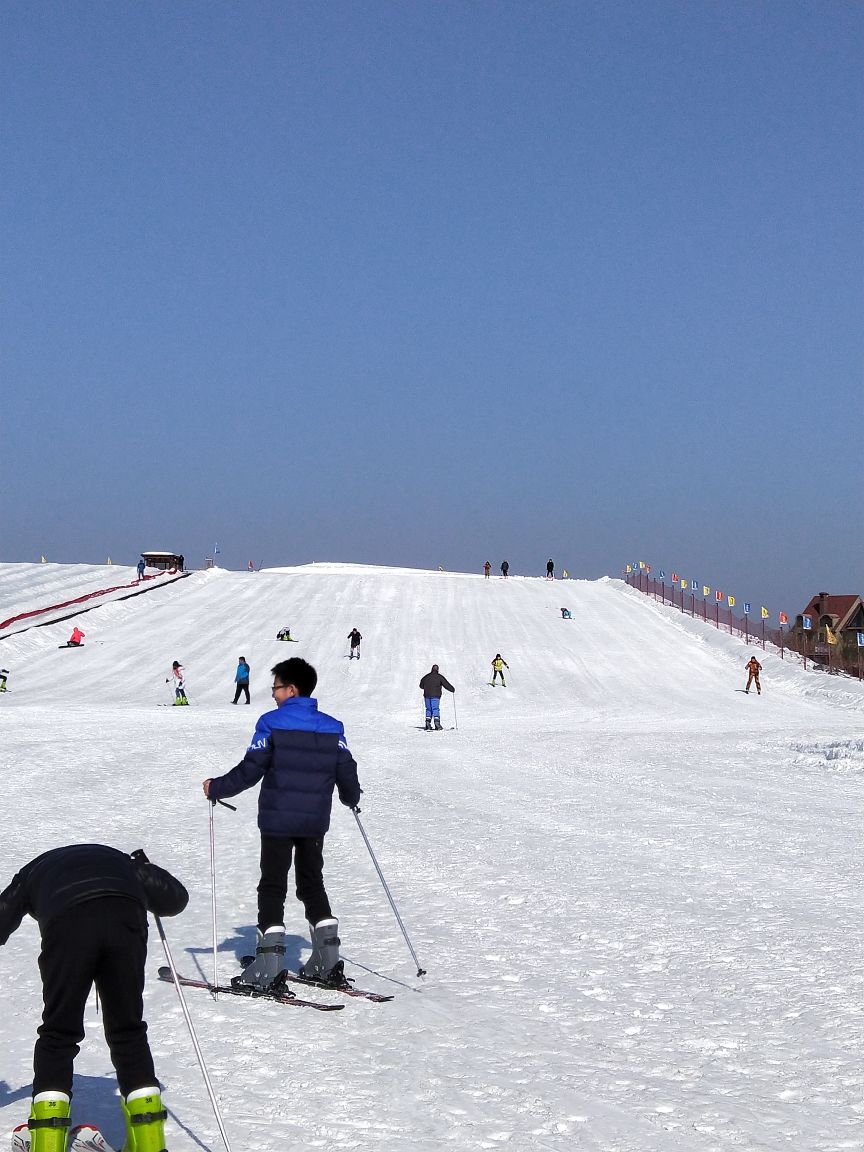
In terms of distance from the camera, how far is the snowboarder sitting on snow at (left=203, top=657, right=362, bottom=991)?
238 inches

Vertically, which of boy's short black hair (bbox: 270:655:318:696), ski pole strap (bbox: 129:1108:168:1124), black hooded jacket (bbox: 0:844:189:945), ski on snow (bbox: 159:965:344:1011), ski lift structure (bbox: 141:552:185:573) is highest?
ski lift structure (bbox: 141:552:185:573)

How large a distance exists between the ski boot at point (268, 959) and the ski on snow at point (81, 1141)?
1.89 metres

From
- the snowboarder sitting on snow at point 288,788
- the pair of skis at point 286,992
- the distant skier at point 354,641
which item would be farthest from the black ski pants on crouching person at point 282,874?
the distant skier at point 354,641

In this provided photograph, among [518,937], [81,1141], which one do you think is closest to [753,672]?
[518,937]

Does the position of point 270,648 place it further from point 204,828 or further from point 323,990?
point 323,990

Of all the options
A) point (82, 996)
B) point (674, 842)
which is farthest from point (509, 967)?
point (674, 842)

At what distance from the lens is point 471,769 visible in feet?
58.0

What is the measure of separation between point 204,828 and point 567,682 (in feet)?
88.7

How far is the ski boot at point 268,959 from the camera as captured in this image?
613 cm

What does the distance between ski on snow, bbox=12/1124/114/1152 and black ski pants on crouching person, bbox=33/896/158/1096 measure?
0.37m

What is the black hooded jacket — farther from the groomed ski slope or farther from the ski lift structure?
the ski lift structure

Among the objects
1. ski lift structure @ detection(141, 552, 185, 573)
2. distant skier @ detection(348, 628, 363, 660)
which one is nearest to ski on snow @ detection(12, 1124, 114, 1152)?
distant skier @ detection(348, 628, 363, 660)

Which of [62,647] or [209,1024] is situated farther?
[62,647]

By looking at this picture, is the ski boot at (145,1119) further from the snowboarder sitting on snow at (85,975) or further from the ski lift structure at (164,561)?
the ski lift structure at (164,561)
